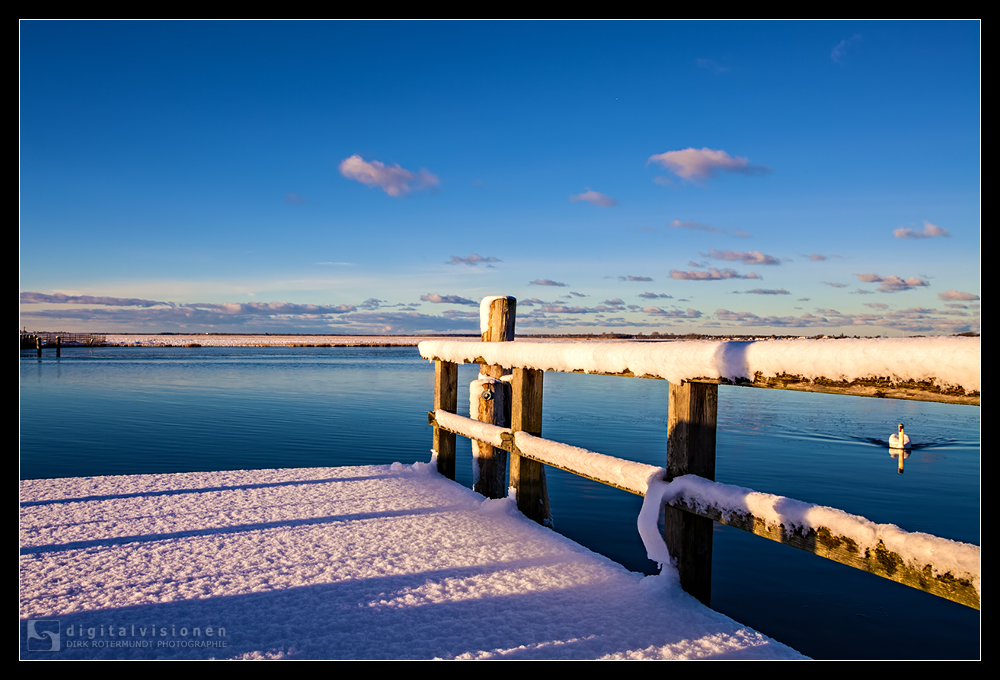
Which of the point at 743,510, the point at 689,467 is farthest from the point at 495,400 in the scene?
the point at 743,510

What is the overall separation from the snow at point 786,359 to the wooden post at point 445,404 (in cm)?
237

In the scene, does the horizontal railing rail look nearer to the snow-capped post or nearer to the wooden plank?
the wooden plank

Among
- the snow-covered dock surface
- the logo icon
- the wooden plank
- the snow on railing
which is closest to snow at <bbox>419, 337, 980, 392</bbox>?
the snow on railing

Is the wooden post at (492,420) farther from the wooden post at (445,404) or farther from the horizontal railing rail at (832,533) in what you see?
the horizontal railing rail at (832,533)

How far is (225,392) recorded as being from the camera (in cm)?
2267

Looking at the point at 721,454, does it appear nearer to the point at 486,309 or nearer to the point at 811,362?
the point at 486,309

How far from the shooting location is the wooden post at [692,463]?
3.65m

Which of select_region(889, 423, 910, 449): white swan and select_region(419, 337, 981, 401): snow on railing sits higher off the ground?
select_region(419, 337, 981, 401): snow on railing

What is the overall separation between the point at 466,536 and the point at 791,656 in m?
2.50

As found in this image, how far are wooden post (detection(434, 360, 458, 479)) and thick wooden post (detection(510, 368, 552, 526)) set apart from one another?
5.78ft

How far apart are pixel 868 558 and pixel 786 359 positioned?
2.92ft

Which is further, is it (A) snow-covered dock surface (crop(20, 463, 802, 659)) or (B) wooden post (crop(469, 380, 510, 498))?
(B) wooden post (crop(469, 380, 510, 498))

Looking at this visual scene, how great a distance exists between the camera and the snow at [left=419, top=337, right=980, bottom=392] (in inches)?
90.0
